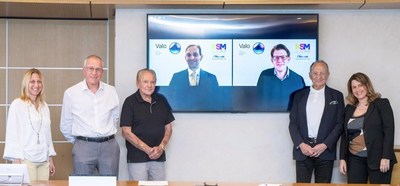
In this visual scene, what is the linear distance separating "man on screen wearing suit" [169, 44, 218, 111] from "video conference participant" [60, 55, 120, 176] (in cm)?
85

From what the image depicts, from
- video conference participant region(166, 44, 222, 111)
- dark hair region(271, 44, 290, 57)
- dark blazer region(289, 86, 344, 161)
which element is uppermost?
dark hair region(271, 44, 290, 57)

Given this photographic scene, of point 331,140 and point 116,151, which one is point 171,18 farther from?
point 331,140

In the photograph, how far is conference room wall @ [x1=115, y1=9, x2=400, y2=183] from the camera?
5.82m

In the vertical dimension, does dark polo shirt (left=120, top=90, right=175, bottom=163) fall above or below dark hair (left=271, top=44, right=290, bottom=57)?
below

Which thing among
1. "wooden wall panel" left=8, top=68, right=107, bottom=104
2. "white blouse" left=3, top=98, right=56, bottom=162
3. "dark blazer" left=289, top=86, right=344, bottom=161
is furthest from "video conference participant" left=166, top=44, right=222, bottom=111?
"white blouse" left=3, top=98, right=56, bottom=162

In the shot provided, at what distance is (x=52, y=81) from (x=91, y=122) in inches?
66.0

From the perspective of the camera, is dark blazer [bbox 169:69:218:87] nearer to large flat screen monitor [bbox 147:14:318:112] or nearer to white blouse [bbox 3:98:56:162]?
large flat screen monitor [bbox 147:14:318:112]

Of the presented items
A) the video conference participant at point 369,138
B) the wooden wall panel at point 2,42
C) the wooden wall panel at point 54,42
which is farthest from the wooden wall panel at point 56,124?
the video conference participant at point 369,138

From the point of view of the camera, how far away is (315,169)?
5.42 m

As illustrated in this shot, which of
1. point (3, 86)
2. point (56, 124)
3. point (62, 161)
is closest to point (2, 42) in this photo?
point (3, 86)

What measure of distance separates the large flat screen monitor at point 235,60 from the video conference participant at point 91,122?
2.77ft

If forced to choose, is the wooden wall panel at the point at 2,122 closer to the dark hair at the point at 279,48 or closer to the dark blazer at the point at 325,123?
the dark hair at the point at 279,48

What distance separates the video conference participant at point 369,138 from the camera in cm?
504

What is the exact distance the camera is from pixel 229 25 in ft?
18.9
